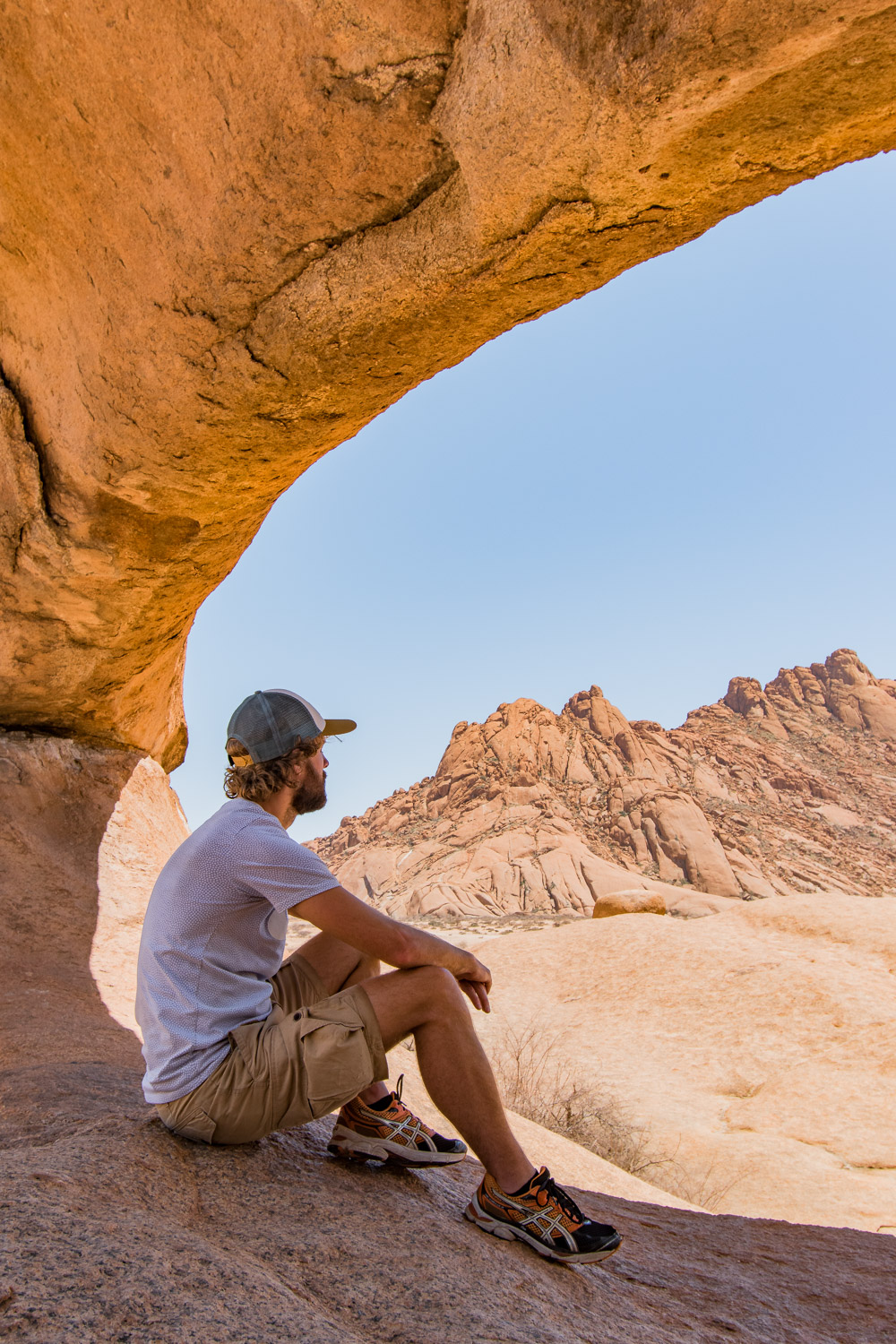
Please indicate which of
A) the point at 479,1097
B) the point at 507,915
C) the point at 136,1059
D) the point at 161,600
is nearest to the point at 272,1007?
the point at 479,1097

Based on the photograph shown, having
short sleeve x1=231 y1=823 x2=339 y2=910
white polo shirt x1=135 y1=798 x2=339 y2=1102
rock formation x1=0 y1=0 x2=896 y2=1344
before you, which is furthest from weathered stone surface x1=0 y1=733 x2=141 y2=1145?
short sleeve x1=231 y1=823 x2=339 y2=910

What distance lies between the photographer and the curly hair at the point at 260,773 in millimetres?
2311

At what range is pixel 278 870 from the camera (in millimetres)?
1986

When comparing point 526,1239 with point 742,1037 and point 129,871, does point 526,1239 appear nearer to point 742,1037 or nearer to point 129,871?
point 129,871

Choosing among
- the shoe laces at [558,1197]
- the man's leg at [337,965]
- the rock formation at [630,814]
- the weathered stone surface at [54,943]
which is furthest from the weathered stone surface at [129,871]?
the rock formation at [630,814]

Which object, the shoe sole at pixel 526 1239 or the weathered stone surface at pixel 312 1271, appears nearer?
the weathered stone surface at pixel 312 1271

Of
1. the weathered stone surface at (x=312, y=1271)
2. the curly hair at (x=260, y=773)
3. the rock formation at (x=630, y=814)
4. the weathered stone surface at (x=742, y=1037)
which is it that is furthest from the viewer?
the rock formation at (x=630, y=814)

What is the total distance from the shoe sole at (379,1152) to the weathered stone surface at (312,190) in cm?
273

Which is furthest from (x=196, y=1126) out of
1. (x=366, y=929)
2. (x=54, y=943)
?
(x=54, y=943)

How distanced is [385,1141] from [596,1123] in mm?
4746

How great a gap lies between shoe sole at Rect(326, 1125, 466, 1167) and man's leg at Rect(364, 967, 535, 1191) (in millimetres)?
268

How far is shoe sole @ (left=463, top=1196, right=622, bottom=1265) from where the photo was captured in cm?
194

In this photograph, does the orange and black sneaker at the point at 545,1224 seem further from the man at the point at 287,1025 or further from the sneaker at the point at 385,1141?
the sneaker at the point at 385,1141

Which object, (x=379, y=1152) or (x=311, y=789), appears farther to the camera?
(x=311, y=789)
